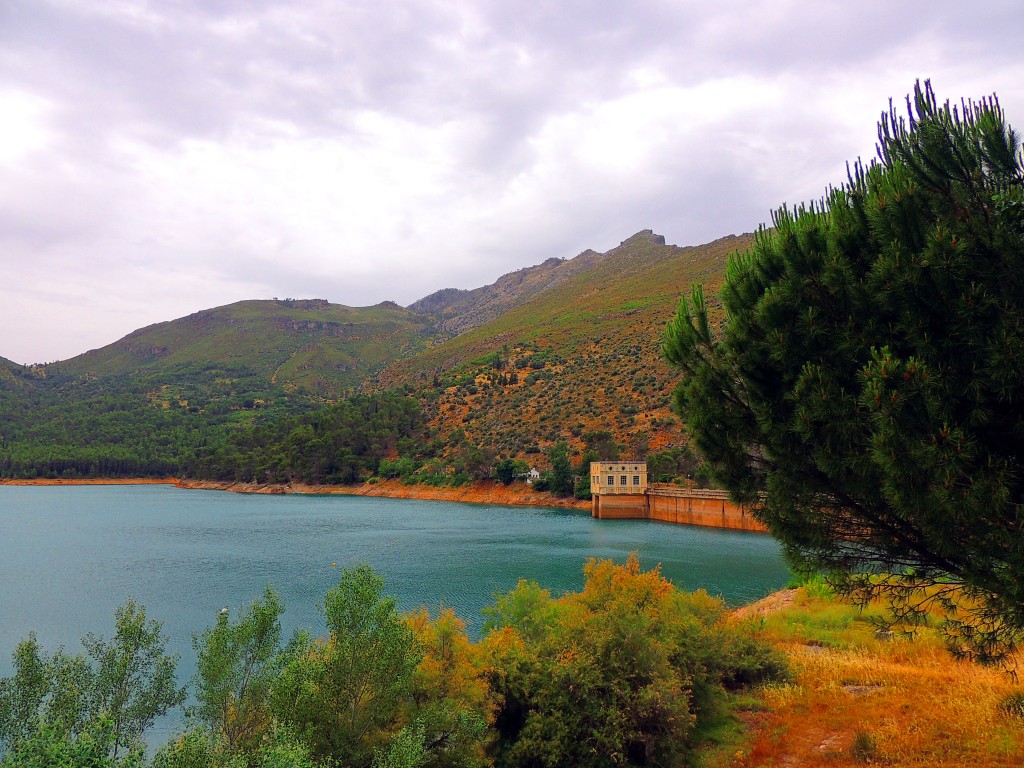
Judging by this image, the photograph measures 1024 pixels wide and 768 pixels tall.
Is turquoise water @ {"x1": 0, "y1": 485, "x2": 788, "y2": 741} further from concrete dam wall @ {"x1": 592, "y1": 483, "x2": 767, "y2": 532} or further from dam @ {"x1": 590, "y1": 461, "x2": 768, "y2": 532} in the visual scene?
dam @ {"x1": 590, "y1": 461, "x2": 768, "y2": 532}

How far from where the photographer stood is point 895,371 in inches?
247

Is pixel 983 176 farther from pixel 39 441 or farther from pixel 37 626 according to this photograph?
pixel 39 441

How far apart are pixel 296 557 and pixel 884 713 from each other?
41247 millimetres

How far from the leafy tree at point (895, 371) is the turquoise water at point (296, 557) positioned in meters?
19.1

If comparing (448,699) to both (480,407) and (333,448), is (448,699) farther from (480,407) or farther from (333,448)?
(333,448)

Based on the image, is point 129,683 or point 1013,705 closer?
point 1013,705

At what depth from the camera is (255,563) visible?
144 ft

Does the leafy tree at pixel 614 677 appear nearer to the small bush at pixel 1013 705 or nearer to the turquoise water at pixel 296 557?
the small bush at pixel 1013 705

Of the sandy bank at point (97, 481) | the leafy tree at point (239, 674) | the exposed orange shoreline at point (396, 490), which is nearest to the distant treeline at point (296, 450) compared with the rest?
the sandy bank at point (97, 481)

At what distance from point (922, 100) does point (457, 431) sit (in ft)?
309

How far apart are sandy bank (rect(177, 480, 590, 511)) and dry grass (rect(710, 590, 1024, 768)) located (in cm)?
5986

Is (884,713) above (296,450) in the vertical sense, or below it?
below

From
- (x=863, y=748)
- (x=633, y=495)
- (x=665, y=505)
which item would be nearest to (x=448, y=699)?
(x=863, y=748)

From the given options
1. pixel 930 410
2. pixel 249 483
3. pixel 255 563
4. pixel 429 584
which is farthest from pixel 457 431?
pixel 930 410
